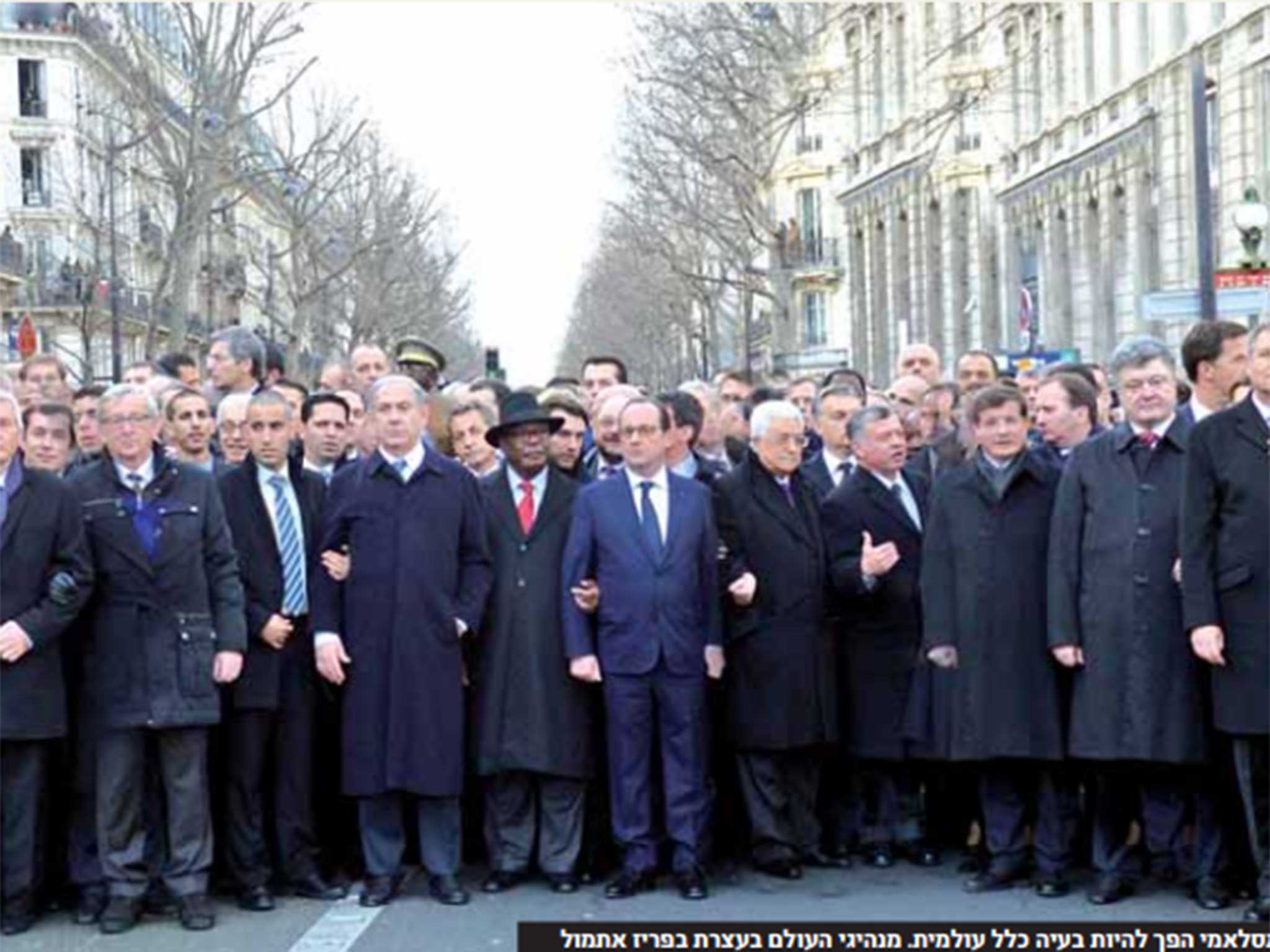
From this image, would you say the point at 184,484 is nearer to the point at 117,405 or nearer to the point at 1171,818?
the point at 117,405

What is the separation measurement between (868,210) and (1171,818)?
51.9 metres

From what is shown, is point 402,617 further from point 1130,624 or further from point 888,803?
point 1130,624

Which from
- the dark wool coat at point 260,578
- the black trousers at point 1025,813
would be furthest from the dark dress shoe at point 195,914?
the black trousers at point 1025,813

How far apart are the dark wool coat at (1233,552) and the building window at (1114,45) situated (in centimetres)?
3370

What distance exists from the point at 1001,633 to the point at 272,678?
10.3 ft

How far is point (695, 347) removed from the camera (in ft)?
266

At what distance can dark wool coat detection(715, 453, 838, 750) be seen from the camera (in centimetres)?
968

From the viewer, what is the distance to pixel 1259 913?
8531 mm

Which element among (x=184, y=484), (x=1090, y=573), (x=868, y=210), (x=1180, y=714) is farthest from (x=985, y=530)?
(x=868, y=210)

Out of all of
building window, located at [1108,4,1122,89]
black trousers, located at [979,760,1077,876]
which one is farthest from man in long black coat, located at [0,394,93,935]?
building window, located at [1108,4,1122,89]

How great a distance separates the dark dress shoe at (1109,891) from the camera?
8.95 metres

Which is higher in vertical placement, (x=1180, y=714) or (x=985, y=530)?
(x=985, y=530)

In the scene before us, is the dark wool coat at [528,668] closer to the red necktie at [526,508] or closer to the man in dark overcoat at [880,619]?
the red necktie at [526,508]

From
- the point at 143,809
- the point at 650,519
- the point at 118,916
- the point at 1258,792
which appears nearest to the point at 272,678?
the point at 143,809
